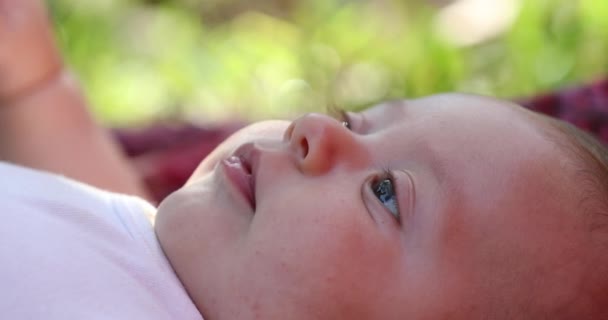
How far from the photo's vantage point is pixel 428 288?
768 mm

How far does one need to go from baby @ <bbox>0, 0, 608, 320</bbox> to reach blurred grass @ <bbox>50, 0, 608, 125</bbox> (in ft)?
3.25

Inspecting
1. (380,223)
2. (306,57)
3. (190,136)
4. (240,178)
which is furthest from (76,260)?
(306,57)

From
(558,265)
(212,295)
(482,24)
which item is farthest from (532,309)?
(482,24)

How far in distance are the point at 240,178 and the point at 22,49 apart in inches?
21.2

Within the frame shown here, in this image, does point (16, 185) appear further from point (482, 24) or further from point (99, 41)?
point (482, 24)

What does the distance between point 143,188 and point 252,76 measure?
80 centimetres

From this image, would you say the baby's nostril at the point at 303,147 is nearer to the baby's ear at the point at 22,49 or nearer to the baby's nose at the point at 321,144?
the baby's nose at the point at 321,144

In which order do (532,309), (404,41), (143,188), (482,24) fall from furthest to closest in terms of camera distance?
(482,24)
(404,41)
(143,188)
(532,309)

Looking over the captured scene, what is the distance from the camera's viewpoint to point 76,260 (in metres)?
0.79

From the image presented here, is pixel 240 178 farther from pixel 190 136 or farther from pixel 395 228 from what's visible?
pixel 190 136

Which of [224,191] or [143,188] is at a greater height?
[224,191]

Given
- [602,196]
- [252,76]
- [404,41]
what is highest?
[602,196]

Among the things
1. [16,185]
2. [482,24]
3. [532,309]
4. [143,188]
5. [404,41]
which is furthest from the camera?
[482,24]

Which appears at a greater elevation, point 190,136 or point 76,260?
point 76,260
